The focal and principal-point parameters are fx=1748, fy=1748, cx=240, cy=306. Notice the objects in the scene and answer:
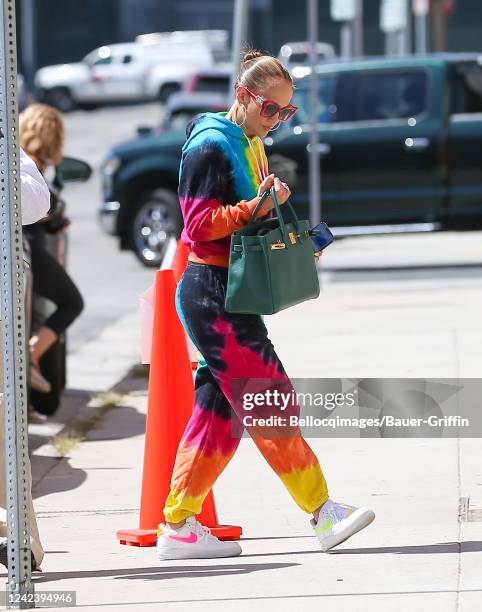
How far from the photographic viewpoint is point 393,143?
16.4m

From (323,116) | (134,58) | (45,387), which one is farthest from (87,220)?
(134,58)

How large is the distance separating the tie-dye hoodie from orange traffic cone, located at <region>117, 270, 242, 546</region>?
57cm

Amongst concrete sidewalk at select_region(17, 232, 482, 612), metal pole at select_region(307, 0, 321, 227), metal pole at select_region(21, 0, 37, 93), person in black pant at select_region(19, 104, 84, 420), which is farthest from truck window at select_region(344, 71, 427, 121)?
metal pole at select_region(21, 0, 37, 93)

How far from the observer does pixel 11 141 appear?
5.11 m

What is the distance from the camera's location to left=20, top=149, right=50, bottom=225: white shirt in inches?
224

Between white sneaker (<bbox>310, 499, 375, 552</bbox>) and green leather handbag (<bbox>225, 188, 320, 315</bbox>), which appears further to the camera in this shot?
white sneaker (<bbox>310, 499, 375, 552</bbox>)

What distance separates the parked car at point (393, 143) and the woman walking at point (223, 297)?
413 inches

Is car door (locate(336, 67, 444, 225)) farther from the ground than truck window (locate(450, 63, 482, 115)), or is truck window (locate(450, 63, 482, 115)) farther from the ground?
truck window (locate(450, 63, 482, 115))

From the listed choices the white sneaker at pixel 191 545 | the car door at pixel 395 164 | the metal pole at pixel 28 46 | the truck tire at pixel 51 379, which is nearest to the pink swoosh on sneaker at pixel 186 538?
the white sneaker at pixel 191 545

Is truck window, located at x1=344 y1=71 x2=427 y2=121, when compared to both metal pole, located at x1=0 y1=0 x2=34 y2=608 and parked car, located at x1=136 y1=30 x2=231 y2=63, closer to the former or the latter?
metal pole, located at x1=0 y1=0 x2=34 y2=608

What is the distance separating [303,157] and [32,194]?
10952 millimetres

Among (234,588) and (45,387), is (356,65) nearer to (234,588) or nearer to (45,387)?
(45,387)

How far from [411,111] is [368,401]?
9953mm

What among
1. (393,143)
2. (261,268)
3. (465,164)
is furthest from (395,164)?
(261,268)
